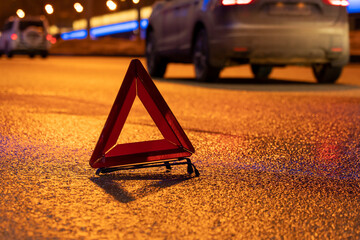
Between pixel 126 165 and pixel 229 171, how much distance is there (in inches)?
Result: 29.7

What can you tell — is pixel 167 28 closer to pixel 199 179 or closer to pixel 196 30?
pixel 196 30

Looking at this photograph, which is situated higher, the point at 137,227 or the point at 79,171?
the point at 137,227

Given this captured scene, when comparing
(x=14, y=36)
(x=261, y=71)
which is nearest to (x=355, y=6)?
(x=14, y=36)

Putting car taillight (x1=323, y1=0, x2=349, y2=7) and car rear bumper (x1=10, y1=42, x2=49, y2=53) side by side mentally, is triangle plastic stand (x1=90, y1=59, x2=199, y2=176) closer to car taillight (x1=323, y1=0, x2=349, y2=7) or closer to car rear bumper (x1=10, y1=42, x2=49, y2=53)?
car taillight (x1=323, y1=0, x2=349, y2=7)

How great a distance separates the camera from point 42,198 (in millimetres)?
3936

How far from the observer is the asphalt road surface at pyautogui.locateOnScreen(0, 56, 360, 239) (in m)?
3.38

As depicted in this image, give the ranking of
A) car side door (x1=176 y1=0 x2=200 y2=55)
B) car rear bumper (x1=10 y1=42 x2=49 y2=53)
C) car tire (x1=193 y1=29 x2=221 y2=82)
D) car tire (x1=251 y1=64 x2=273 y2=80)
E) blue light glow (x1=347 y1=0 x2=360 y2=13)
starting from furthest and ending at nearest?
blue light glow (x1=347 y1=0 x2=360 y2=13)
car rear bumper (x1=10 y1=42 x2=49 y2=53)
car tire (x1=251 y1=64 x2=273 y2=80)
car side door (x1=176 y1=0 x2=200 y2=55)
car tire (x1=193 y1=29 x2=221 y2=82)

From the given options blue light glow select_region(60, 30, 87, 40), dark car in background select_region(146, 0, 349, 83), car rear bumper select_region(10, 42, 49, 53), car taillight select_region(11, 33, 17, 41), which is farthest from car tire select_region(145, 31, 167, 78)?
blue light glow select_region(60, 30, 87, 40)

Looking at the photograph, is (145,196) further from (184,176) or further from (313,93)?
(313,93)

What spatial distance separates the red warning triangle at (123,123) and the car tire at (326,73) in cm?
828

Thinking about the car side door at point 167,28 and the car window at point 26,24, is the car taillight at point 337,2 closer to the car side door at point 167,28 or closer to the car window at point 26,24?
the car side door at point 167,28

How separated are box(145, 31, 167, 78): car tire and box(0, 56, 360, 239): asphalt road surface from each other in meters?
5.79

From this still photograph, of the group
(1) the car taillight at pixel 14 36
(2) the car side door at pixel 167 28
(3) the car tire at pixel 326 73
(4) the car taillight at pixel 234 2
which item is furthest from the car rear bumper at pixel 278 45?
(1) the car taillight at pixel 14 36

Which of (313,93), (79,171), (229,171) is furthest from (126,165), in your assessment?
(313,93)
